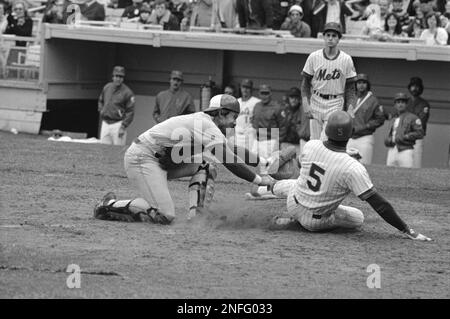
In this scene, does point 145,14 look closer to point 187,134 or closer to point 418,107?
point 418,107

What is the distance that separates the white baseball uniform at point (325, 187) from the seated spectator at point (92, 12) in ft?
37.7

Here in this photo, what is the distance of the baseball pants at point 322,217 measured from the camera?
28.3ft

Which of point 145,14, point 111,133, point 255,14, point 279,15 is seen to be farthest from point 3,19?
point 279,15

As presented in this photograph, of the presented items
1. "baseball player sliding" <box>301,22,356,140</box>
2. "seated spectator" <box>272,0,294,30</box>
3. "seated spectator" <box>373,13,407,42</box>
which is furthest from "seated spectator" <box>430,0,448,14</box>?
"baseball player sliding" <box>301,22,356,140</box>

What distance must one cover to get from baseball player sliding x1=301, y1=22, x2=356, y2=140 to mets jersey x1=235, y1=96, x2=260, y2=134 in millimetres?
5325

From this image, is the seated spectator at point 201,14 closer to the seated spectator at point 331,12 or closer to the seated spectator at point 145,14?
the seated spectator at point 145,14

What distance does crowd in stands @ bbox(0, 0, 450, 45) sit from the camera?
17.1 meters

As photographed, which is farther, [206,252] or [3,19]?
[3,19]

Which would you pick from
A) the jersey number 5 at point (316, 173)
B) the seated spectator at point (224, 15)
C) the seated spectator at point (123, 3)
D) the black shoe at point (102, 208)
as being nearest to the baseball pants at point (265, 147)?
the seated spectator at point (224, 15)

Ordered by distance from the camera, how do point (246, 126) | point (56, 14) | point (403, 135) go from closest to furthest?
1. point (403, 135)
2. point (246, 126)
3. point (56, 14)

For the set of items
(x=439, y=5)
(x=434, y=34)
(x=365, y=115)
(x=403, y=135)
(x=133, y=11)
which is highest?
(x=439, y=5)

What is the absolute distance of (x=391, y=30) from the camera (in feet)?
56.7

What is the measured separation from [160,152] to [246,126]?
864 centimetres

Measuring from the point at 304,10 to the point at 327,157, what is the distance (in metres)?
9.85
